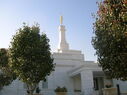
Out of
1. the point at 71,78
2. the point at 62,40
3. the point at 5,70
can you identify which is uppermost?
the point at 62,40

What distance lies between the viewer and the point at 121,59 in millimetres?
16734

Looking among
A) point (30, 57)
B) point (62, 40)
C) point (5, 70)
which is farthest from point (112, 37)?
point (62, 40)

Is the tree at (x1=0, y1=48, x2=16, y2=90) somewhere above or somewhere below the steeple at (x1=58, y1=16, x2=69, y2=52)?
below

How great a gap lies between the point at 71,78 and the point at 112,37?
2455 cm

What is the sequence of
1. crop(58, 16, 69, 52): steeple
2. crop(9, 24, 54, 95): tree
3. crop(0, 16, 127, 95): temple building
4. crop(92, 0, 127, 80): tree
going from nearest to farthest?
crop(92, 0, 127, 80): tree < crop(9, 24, 54, 95): tree < crop(0, 16, 127, 95): temple building < crop(58, 16, 69, 52): steeple

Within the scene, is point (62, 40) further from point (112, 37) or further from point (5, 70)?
point (112, 37)

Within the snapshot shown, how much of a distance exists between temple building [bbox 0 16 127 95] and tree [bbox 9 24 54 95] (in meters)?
9.45

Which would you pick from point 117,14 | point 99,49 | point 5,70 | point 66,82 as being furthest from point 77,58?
point 117,14

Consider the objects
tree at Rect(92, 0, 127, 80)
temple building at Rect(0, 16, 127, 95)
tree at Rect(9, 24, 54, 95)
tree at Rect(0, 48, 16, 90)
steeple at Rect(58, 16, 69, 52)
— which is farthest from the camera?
steeple at Rect(58, 16, 69, 52)

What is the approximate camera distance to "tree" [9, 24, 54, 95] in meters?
23.6

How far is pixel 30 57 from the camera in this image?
938 inches

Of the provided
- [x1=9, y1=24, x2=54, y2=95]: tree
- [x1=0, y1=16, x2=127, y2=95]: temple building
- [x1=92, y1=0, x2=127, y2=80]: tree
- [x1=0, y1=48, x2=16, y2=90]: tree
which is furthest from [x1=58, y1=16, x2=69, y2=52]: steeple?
[x1=92, y1=0, x2=127, y2=80]: tree

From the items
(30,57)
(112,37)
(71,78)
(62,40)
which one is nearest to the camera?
(112,37)

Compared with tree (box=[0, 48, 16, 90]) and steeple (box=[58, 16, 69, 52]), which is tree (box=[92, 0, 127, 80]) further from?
steeple (box=[58, 16, 69, 52])
